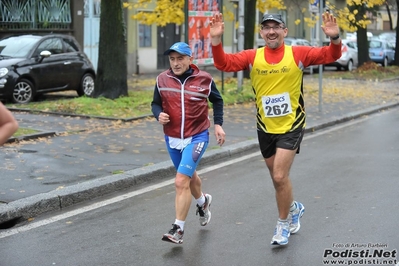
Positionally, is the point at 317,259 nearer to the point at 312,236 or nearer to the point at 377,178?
the point at 312,236

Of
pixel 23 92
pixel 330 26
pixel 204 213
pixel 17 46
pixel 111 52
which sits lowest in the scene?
pixel 23 92

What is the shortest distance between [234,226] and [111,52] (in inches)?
451

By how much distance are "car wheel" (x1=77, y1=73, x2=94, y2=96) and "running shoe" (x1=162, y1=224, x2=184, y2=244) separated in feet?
44.0

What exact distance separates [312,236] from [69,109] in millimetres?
9745

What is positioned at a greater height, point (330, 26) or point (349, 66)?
point (330, 26)

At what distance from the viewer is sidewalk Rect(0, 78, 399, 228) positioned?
8380 millimetres

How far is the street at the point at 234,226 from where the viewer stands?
20.4 ft

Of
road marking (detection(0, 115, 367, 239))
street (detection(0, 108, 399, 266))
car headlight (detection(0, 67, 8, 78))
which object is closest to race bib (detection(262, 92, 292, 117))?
street (detection(0, 108, 399, 266))

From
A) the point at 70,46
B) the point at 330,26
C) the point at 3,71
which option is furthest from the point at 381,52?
the point at 330,26

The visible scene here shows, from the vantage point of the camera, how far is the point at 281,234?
6531 millimetres

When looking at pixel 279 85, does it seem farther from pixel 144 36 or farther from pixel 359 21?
pixel 144 36

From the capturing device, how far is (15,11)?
81.2 ft

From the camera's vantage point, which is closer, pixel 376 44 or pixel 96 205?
pixel 96 205

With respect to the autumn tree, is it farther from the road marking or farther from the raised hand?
the raised hand
